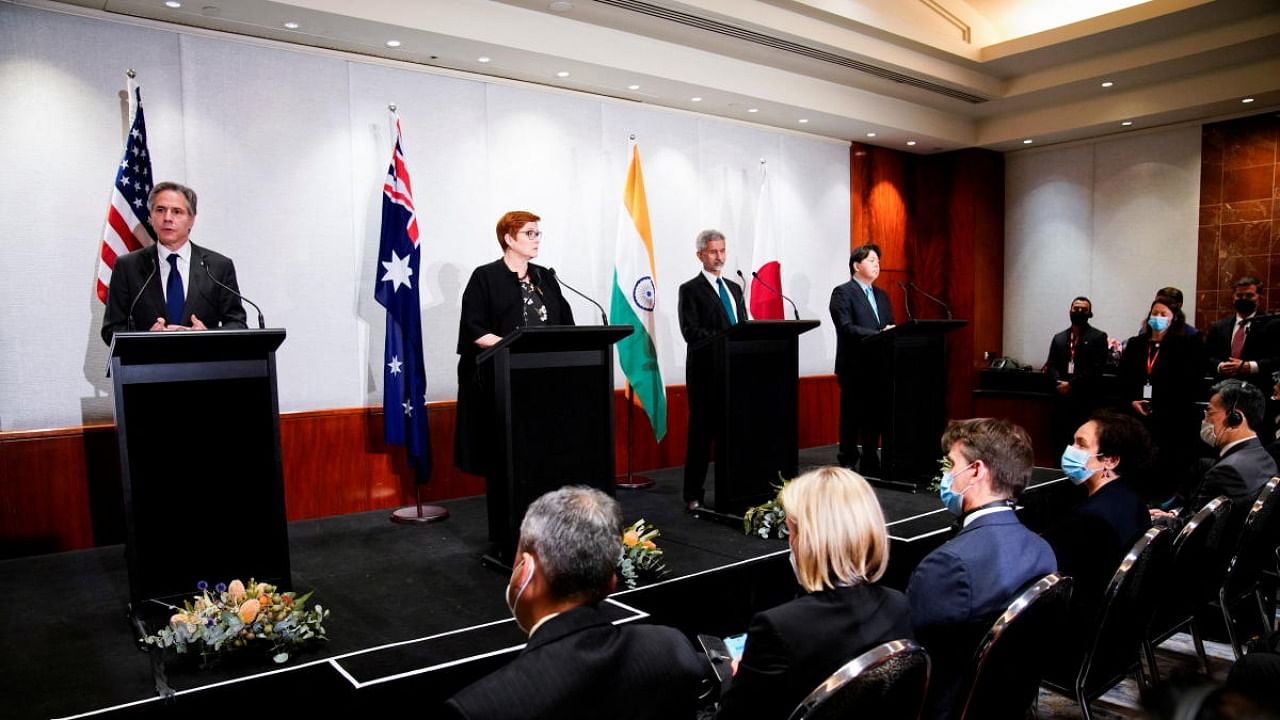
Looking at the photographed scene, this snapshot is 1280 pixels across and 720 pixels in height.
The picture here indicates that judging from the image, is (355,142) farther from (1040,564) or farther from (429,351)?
(1040,564)

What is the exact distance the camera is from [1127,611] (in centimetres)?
238

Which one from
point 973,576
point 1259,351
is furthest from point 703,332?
point 1259,351

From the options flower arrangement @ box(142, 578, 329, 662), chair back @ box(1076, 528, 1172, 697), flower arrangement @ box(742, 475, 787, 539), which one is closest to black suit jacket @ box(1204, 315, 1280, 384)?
flower arrangement @ box(742, 475, 787, 539)

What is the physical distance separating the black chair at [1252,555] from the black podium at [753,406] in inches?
79.9

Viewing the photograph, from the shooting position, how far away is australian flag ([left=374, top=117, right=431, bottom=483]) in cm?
478

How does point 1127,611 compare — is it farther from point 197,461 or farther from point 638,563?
point 197,461

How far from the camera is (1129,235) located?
8.05 m

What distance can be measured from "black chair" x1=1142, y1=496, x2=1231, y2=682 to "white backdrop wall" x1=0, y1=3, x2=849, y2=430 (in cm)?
417

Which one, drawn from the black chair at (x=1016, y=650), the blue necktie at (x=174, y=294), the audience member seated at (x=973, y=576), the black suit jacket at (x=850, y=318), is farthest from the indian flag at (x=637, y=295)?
the black chair at (x=1016, y=650)

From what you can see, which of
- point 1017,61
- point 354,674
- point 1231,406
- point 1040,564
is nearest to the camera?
point 1040,564

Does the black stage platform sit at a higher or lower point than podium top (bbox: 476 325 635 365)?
lower

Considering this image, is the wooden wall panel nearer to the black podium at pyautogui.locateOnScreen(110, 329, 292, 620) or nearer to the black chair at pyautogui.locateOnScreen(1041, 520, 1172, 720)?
the black podium at pyautogui.locateOnScreen(110, 329, 292, 620)

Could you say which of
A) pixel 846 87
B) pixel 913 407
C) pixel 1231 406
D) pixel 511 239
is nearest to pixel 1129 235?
pixel 846 87

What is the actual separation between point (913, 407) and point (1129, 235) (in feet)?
13.6
